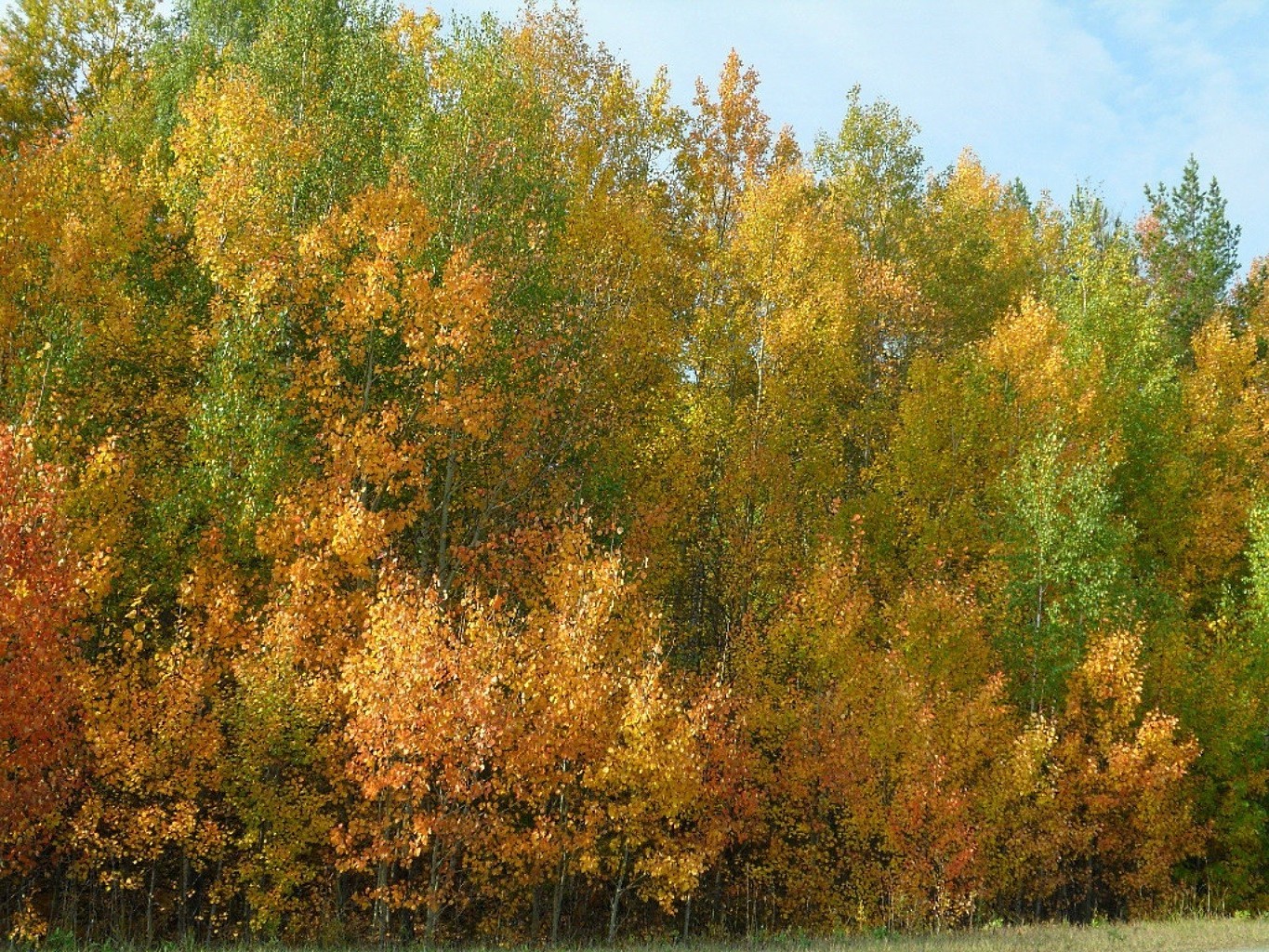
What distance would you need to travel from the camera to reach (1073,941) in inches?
655

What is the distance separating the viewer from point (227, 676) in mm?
25641

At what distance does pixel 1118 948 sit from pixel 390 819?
14.2 meters

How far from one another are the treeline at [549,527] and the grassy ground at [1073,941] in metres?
7.37

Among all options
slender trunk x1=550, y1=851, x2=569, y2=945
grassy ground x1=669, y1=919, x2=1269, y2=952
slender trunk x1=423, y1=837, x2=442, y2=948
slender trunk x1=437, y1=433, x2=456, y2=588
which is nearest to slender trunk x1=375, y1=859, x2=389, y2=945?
slender trunk x1=423, y1=837, x2=442, y2=948

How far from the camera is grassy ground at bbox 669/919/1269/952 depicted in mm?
15523

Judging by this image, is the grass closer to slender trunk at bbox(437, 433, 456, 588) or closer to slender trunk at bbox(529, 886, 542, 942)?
slender trunk at bbox(529, 886, 542, 942)

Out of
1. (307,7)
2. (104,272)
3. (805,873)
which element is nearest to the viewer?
(104,272)

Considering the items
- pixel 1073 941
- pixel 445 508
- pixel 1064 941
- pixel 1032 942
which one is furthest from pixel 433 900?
pixel 1073 941

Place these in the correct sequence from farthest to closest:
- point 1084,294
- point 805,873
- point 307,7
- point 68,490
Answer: point 1084,294
point 307,7
point 805,873
point 68,490

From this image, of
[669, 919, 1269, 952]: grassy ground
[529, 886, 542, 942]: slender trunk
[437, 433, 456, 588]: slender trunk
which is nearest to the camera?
[669, 919, 1269, 952]: grassy ground

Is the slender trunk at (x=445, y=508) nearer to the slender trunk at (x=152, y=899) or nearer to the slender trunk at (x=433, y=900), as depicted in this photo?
the slender trunk at (x=433, y=900)

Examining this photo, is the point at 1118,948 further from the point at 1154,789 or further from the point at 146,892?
the point at 146,892

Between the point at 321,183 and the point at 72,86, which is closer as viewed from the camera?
the point at 321,183

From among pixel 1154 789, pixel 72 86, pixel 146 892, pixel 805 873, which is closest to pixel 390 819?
pixel 146 892
